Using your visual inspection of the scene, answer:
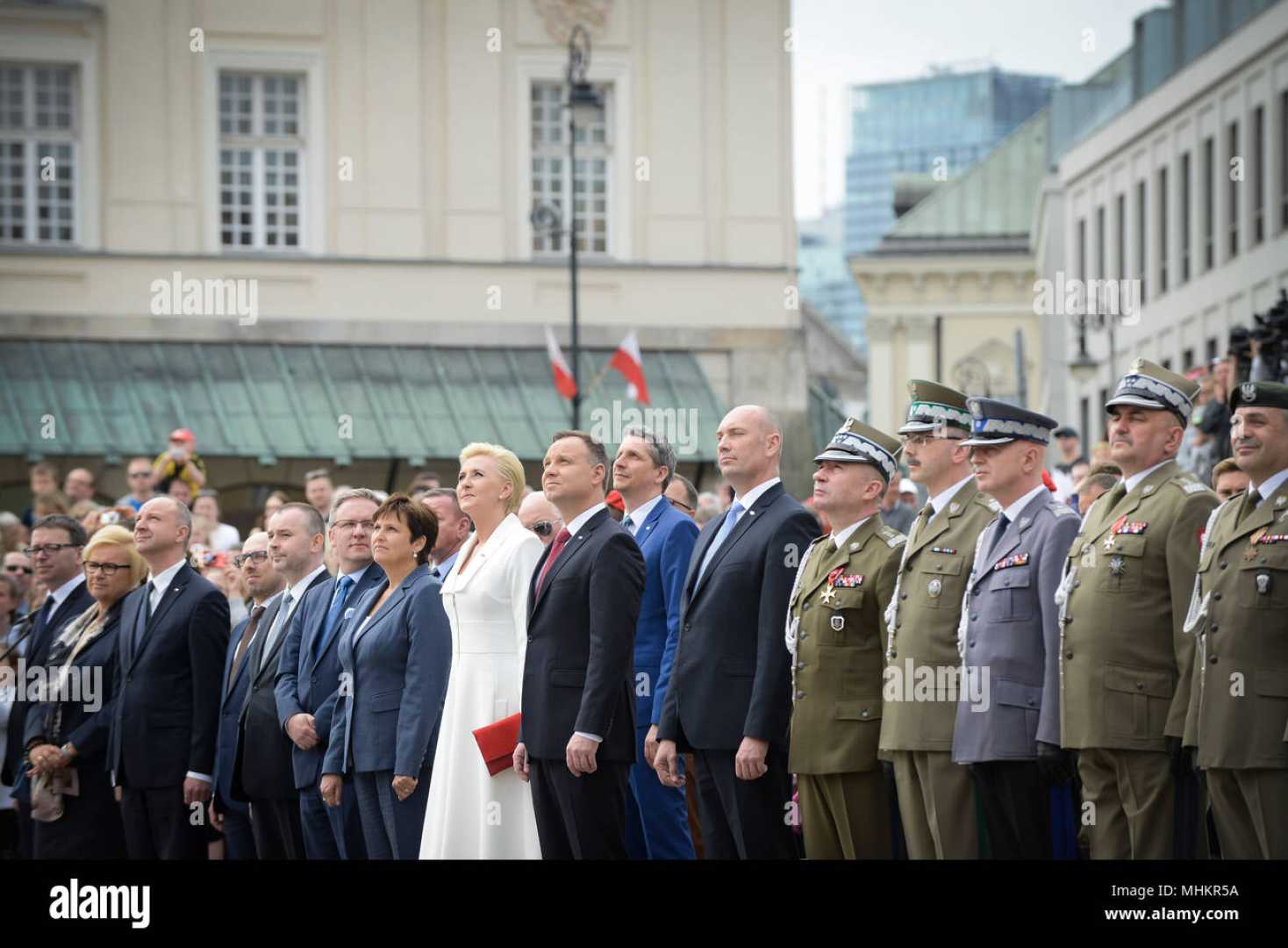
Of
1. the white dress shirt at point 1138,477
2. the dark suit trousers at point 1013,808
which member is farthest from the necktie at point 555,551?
the white dress shirt at point 1138,477

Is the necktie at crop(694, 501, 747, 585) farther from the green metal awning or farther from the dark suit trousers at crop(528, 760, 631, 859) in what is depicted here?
the green metal awning

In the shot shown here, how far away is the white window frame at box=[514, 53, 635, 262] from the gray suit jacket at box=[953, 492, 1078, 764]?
22083mm

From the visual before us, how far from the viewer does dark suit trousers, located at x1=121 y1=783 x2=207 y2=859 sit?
10.7 m

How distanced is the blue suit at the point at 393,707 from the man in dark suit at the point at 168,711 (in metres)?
1.09

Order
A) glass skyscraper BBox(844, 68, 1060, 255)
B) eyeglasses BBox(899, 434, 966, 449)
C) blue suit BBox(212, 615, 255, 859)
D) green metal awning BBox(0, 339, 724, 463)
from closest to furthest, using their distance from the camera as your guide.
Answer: eyeglasses BBox(899, 434, 966, 449) → blue suit BBox(212, 615, 255, 859) → green metal awning BBox(0, 339, 724, 463) → glass skyscraper BBox(844, 68, 1060, 255)


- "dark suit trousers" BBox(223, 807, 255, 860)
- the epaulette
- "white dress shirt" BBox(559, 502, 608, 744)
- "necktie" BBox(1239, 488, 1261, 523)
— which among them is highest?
"necktie" BBox(1239, 488, 1261, 523)

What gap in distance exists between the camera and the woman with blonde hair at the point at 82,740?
11008 mm

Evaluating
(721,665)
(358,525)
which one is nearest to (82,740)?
(358,525)

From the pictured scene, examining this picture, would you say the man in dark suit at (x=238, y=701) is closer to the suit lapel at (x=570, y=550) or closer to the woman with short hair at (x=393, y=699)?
the woman with short hair at (x=393, y=699)

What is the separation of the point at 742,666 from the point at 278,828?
2.78 m

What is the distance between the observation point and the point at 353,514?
10.6m

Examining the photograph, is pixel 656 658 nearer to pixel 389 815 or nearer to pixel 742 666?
pixel 742 666

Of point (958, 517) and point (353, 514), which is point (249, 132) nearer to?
point (353, 514)

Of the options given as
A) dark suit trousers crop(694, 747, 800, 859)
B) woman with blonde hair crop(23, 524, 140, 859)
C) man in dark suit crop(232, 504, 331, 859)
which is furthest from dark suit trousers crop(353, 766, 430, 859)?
woman with blonde hair crop(23, 524, 140, 859)
